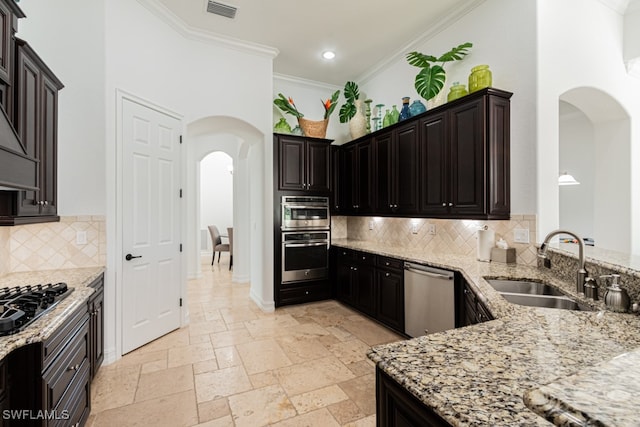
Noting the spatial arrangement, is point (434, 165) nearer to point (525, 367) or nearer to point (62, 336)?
point (525, 367)

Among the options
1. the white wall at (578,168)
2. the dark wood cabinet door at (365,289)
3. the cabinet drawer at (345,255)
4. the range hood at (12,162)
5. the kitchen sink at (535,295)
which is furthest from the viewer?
the white wall at (578,168)

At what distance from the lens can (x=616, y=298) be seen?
1579 mm

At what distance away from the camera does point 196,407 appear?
90.0 inches

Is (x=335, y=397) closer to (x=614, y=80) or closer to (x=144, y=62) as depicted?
(x=144, y=62)

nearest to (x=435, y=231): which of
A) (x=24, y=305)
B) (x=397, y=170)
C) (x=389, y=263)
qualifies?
(x=389, y=263)

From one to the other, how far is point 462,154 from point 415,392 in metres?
2.67

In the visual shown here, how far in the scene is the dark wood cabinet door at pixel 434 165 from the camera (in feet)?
10.6

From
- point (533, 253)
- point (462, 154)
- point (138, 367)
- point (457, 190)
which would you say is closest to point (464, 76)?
point (462, 154)

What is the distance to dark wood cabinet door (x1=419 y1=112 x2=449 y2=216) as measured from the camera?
3230 mm

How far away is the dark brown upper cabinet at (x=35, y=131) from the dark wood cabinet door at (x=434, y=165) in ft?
11.2

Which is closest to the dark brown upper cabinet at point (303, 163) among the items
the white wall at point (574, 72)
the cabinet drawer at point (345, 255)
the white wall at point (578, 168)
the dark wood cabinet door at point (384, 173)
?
the dark wood cabinet door at point (384, 173)

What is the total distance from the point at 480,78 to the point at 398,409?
3.04 meters

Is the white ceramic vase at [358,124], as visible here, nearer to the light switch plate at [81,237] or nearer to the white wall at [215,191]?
the light switch plate at [81,237]

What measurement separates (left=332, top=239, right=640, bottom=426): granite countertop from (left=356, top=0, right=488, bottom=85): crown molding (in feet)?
10.8
